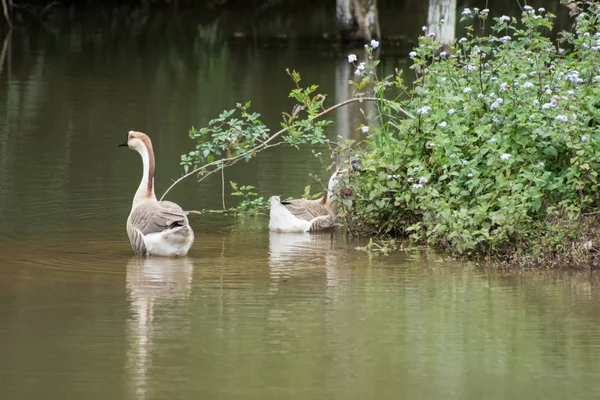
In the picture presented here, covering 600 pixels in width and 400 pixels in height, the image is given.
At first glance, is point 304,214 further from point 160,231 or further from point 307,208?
point 160,231

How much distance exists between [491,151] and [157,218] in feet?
9.72

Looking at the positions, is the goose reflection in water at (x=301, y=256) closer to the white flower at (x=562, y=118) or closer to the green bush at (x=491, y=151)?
the green bush at (x=491, y=151)

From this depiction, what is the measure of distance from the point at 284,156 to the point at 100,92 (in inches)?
329

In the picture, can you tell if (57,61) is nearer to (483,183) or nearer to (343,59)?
(343,59)

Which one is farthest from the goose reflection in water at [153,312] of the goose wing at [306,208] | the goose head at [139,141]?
the goose wing at [306,208]

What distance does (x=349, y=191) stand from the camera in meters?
11.8

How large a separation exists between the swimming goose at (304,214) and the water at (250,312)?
20cm

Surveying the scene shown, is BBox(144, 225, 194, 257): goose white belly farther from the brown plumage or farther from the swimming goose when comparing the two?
the brown plumage

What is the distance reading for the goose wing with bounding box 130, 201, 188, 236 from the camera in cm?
1059

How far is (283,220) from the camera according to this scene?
39.1 feet

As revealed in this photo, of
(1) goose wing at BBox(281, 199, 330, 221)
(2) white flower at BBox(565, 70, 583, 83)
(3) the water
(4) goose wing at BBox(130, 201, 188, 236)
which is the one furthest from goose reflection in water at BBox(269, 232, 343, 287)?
(2) white flower at BBox(565, 70, 583, 83)

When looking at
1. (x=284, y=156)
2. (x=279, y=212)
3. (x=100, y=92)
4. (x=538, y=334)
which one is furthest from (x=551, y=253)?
(x=100, y=92)

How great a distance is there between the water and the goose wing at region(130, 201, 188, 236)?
0.30 metres

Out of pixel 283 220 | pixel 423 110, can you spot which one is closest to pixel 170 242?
pixel 283 220
